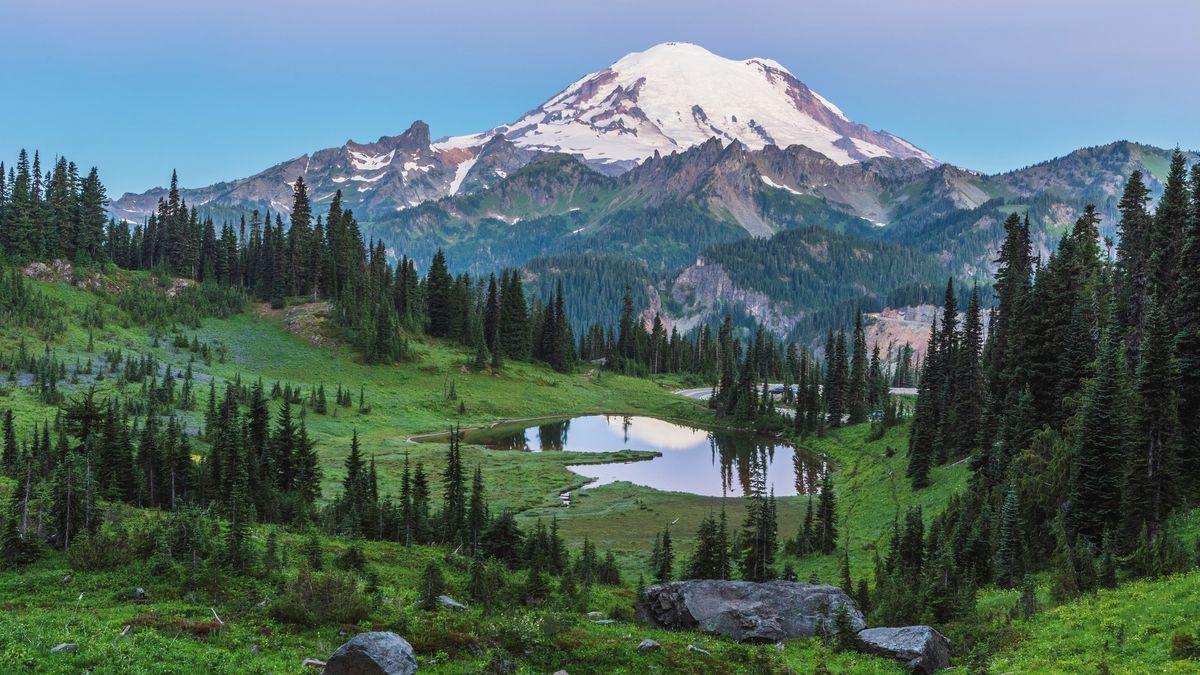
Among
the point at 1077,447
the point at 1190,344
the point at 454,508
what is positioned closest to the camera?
the point at 1077,447

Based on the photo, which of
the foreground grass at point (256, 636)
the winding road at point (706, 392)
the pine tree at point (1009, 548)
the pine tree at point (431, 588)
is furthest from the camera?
the winding road at point (706, 392)

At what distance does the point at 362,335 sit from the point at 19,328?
50187 mm

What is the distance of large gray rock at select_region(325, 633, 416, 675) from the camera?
1745cm

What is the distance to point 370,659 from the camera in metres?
17.6

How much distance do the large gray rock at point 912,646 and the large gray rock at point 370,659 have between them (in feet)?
49.2

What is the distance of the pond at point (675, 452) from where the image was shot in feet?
277

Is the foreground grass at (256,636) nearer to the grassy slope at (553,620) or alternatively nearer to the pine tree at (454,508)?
the grassy slope at (553,620)

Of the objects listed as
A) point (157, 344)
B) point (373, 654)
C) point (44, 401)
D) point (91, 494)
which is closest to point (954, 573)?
point (373, 654)

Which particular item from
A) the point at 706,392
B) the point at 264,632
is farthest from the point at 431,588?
the point at 706,392

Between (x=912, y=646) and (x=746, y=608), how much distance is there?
252 inches

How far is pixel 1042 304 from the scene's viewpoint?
208 ft

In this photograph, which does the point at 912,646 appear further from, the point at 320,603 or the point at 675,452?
the point at 675,452

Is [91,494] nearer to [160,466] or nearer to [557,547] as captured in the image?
[160,466]

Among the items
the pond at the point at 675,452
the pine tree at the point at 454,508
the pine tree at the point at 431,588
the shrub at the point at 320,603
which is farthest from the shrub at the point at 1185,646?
the pond at the point at 675,452
